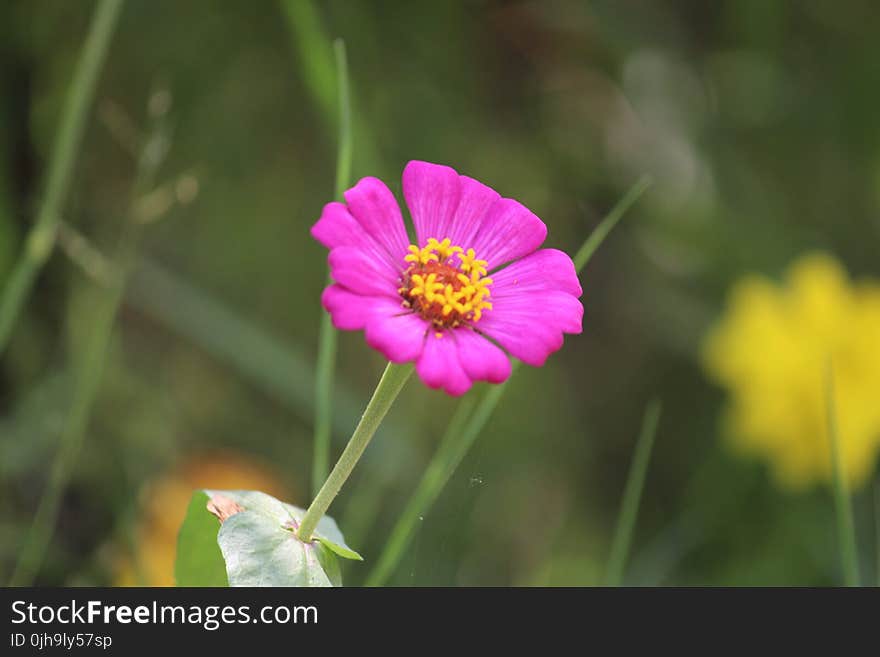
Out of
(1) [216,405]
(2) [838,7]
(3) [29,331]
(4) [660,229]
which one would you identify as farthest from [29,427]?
(2) [838,7]

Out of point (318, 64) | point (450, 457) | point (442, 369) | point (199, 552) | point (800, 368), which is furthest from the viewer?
point (800, 368)

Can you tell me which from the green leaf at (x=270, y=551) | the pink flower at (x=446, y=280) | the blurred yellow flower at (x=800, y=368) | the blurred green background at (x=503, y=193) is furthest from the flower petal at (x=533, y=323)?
the blurred yellow flower at (x=800, y=368)

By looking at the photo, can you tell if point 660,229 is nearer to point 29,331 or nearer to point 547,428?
point 547,428

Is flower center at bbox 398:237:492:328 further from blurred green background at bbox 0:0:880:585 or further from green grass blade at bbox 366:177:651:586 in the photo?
blurred green background at bbox 0:0:880:585

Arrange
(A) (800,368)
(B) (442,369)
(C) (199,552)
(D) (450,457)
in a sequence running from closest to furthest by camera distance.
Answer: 1. (B) (442,369)
2. (C) (199,552)
3. (D) (450,457)
4. (A) (800,368)

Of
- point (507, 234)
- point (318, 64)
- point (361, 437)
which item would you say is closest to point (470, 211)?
point (507, 234)

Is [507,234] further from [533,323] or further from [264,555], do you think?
[264,555]

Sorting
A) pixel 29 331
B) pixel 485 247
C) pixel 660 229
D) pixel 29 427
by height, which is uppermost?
pixel 660 229
